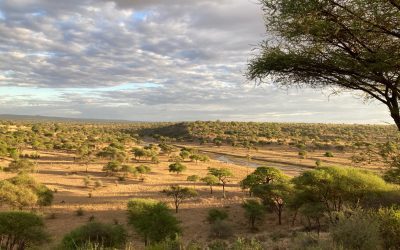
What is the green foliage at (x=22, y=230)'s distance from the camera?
79.1 feet

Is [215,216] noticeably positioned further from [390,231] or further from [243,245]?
[243,245]

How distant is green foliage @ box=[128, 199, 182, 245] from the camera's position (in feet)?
90.8

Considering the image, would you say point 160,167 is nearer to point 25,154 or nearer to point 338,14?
point 25,154

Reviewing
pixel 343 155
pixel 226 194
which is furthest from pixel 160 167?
pixel 343 155

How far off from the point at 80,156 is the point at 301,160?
45807 mm

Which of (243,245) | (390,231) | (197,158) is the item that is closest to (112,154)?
(197,158)

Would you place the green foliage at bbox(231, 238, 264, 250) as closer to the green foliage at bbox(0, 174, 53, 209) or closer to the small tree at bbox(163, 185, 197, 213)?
the green foliage at bbox(0, 174, 53, 209)

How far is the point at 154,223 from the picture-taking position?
28.3 meters

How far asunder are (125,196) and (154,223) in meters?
18.3

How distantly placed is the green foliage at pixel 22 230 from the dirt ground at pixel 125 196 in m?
1.30

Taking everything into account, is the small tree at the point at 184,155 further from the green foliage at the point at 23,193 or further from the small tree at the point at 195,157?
the green foliage at the point at 23,193

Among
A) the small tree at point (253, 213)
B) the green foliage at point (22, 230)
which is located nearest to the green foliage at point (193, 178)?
the small tree at point (253, 213)

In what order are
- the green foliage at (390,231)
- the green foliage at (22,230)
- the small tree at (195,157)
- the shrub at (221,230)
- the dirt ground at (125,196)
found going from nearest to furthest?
the green foliage at (390,231)
the green foliage at (22,230)
the shrub at (221,230)
the dirt ground at (125,196)
the small tree at (195,157)

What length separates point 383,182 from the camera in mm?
29172
